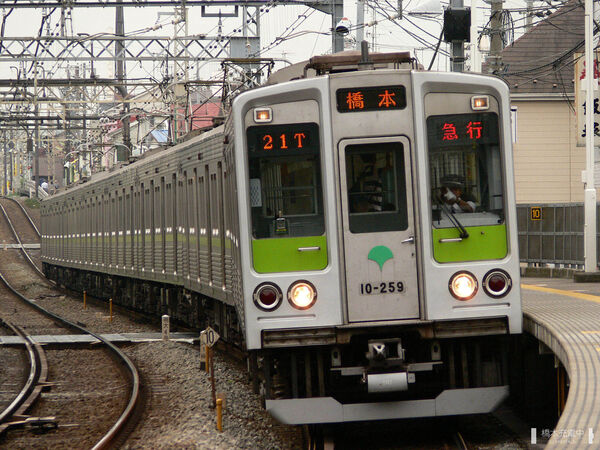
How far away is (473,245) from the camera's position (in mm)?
8344

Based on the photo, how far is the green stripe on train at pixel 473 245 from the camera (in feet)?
27.3

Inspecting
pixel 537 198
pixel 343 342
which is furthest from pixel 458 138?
pixel 537 198

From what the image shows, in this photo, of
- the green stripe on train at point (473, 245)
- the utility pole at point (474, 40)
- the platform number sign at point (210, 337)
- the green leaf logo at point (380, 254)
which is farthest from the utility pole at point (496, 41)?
the green leaf logo at point (380, 254)

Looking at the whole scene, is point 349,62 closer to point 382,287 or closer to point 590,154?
point 382,287

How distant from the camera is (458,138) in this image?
8.44m

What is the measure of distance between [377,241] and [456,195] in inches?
27.8

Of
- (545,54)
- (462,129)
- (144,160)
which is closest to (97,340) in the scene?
(144,160)

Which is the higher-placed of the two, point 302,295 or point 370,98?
point 370,98

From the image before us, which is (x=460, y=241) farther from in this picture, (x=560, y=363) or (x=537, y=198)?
(x=537, y=198)

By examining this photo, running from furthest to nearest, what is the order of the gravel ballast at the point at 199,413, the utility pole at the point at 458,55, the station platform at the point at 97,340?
the station platform at the point at 97,340 < the utility pole at the point at 458,55 < the gravel ballast at the point at 199,413

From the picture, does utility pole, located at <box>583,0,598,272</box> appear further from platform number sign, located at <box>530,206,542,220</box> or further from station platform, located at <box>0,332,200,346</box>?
station platform, located at <box>0,332,200,346</box>

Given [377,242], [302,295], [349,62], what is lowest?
[302,295]

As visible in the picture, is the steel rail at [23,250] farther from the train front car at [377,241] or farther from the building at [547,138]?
the train front car at [377,241]

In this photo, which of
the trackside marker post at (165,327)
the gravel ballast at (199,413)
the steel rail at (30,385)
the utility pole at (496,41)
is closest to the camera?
the gravel ballast at (199,413)
